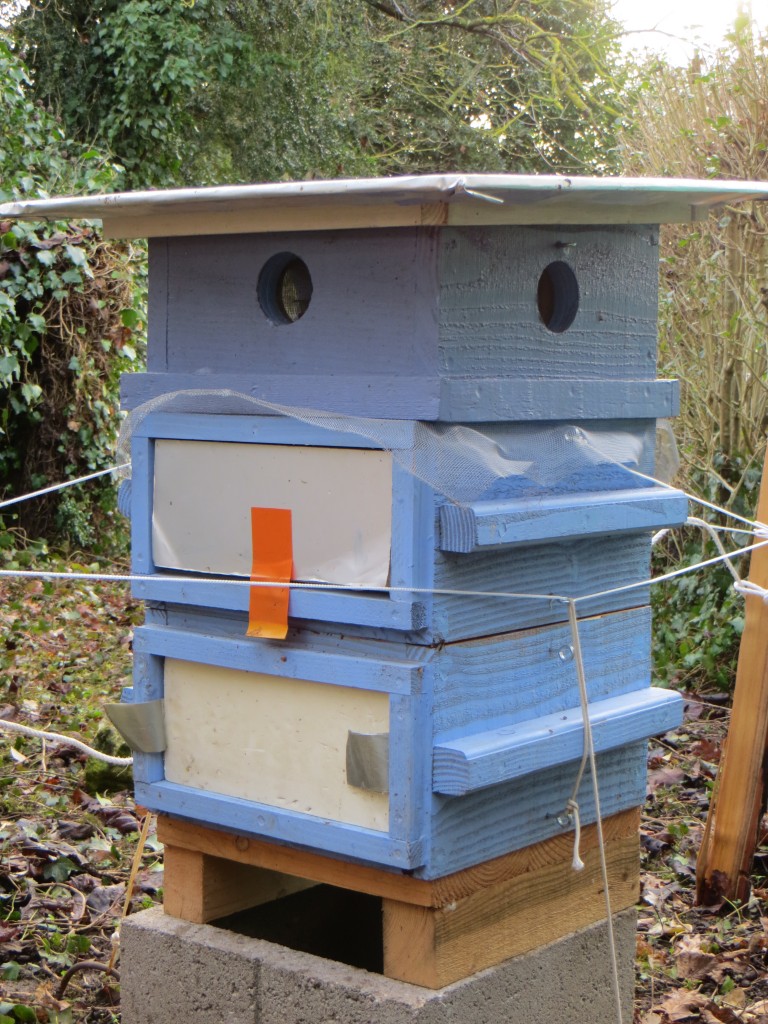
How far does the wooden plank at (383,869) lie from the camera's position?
2047 mm

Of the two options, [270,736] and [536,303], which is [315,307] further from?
[270,736]

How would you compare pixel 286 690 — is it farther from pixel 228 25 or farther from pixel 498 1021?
pixel 228 25

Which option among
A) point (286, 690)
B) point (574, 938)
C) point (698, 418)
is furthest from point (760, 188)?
point (698, 418)

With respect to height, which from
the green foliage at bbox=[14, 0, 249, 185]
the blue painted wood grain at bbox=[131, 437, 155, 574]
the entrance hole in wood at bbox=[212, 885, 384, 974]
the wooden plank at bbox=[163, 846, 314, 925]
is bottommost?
the entrance hole in wood at bbox=[212, 885, 384, 974]

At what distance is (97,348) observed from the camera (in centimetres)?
743

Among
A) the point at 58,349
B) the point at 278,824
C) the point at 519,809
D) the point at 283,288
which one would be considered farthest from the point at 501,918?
the point at 58,349

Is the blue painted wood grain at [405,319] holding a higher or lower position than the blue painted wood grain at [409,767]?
higher

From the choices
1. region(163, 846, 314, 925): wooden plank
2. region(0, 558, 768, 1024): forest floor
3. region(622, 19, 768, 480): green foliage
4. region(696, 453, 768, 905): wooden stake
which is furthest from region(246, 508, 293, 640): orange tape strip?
region(622, 19, 768, 480): green foliage

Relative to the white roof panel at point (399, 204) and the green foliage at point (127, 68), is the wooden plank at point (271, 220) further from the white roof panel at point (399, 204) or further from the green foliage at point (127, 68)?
the green foliage at point (127, 68)

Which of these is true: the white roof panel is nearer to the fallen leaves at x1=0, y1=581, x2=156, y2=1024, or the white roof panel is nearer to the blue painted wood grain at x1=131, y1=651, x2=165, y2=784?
the blue painted wood grain at x1=131, y1=651, x2=165, y2=784

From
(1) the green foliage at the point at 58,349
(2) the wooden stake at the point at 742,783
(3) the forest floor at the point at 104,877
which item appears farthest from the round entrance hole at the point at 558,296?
(1) the green foliage at the point at 58,349

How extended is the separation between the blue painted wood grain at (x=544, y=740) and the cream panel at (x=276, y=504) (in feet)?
1.03

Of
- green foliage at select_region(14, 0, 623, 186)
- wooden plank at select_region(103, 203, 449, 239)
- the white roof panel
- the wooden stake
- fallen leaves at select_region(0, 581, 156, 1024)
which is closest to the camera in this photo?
the white roof panel

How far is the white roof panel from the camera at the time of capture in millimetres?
1731
